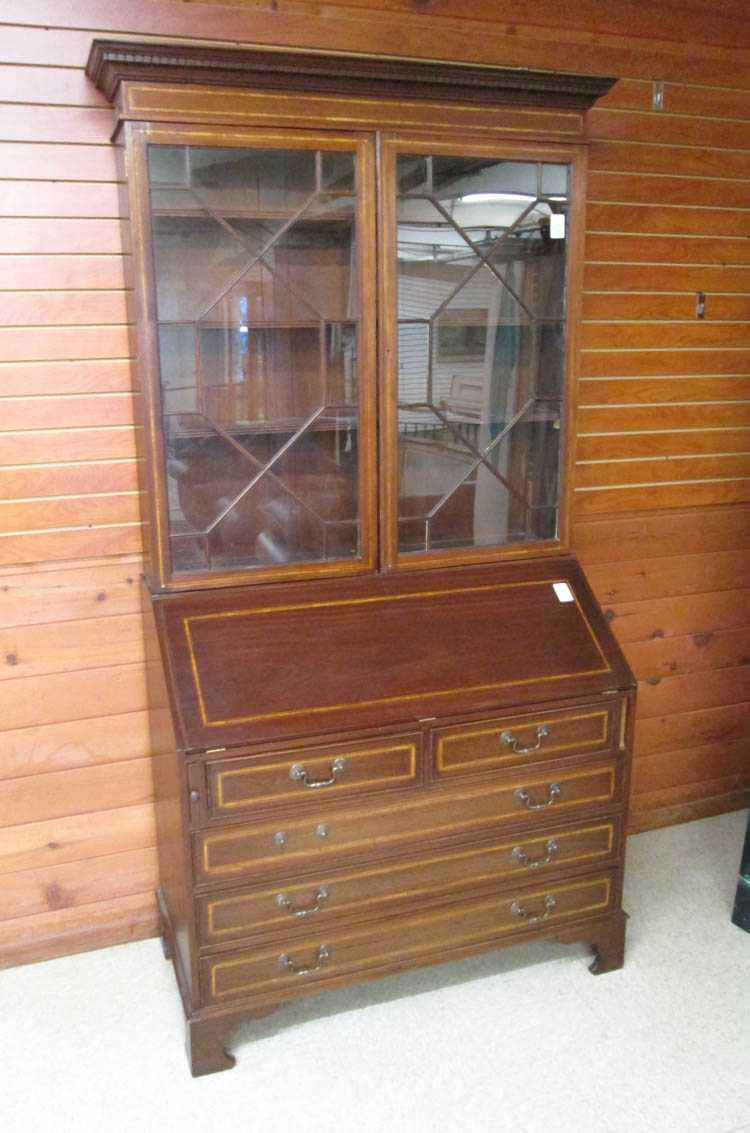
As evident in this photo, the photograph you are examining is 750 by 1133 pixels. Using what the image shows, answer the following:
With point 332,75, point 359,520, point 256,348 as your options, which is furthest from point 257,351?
point 332,75

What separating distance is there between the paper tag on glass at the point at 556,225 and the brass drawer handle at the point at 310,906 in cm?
151

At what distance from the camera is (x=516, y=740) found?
2.11 meters

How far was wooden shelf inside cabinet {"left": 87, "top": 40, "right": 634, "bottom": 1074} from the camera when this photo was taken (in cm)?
190

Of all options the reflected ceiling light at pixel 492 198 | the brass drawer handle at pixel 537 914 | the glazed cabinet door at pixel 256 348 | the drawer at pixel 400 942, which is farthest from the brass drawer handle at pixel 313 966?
the reflected ceiling light at pixel 492 198

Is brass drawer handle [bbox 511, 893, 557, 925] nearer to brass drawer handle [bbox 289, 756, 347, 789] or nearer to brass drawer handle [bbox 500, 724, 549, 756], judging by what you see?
brass drawer handle [bbox 500, 724, 549, 756]

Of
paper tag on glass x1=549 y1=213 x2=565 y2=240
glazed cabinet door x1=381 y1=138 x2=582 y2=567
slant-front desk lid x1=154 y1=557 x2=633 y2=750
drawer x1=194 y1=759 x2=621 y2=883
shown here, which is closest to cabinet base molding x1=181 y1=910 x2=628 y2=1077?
drawer x1=194 y1=759 x2=621 y2=883

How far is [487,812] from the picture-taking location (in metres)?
2.12

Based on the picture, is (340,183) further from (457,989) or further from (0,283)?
(457,989)

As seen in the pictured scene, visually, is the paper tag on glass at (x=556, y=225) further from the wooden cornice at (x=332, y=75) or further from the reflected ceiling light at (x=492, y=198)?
the wooden cornice at (x=332, y=75)

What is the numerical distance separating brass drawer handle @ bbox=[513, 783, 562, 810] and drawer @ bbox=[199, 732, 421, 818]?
264 millimetres

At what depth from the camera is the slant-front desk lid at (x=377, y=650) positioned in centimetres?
194

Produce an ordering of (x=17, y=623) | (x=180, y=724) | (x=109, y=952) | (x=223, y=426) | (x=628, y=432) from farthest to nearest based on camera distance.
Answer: (x=628, y=432), (x=109, y=952), (x=17, y=623), (x=223, y=426), (x=180, y=724)

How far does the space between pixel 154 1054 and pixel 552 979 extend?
930mm

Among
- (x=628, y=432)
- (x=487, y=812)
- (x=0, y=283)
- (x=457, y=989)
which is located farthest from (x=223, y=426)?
(x=457, y=989)
